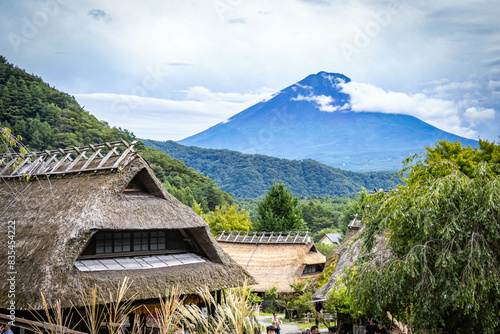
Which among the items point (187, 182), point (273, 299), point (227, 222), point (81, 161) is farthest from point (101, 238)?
point (187, 182)

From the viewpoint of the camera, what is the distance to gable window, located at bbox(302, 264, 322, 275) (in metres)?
30.5

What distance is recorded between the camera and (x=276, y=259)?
1175 inches

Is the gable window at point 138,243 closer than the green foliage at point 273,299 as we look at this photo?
Yes

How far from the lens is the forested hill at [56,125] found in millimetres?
56500

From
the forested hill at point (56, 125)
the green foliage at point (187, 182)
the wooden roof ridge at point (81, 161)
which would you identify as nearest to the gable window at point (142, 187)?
the wooden roof ridge at point (81, 161)

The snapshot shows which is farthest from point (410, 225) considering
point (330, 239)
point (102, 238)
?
point (330, 239)

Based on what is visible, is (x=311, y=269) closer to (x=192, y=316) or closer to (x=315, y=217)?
(x=192, y=316)

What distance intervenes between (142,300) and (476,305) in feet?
26.0

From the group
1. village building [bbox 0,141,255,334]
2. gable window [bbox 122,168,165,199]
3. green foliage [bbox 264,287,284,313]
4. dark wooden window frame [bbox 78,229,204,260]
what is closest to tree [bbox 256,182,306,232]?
green foliage [bbox 264,287,284,313]

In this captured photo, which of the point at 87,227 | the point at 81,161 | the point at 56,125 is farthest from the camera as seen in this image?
the point at 56,125

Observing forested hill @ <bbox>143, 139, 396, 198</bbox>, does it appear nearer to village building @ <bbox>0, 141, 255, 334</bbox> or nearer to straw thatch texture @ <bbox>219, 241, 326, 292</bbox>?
straw thatch texture @ <bbox>219, 241, 326, 292</bbox>

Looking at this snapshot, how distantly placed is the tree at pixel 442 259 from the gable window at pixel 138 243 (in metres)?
5.74

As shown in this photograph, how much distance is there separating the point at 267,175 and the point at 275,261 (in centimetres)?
11164

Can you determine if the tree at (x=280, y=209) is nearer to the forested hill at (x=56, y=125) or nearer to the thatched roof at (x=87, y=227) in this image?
the forested hill at (x=56, y=125)
